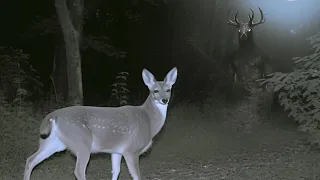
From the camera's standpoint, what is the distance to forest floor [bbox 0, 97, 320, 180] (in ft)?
25.4

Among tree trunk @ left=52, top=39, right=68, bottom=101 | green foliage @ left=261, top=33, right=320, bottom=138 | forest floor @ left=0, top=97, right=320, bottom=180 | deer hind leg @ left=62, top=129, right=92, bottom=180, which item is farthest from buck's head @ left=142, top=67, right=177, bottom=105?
tree trunk @ left=52, top=39, right=68, bottom=101

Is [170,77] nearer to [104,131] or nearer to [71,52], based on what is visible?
[104,131]

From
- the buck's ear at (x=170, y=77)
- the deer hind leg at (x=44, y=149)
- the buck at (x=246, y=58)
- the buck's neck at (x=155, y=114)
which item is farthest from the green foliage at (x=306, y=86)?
the buck at (x=246, y=58)

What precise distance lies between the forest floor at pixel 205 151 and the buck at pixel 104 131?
4.17 ft

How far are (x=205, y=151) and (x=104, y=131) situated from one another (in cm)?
406

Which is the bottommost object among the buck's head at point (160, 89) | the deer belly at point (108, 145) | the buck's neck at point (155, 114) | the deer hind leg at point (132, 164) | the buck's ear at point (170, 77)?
the deer hind leg at point (132, 164)

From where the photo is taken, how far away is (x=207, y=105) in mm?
13508

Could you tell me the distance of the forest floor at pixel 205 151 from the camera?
7738 millimetres

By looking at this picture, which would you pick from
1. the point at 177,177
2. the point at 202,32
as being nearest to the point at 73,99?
the point at 177,177

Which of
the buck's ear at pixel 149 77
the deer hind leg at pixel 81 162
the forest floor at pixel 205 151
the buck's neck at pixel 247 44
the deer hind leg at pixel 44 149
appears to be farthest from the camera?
the buck's neck at pixel 247 44

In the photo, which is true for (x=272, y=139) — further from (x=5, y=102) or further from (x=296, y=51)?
(x=296, y=51)

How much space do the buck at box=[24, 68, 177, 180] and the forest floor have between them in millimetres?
1270

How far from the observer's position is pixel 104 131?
20.3 feet

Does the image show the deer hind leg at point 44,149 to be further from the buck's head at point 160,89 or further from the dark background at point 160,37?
the dark background at point 160,37
